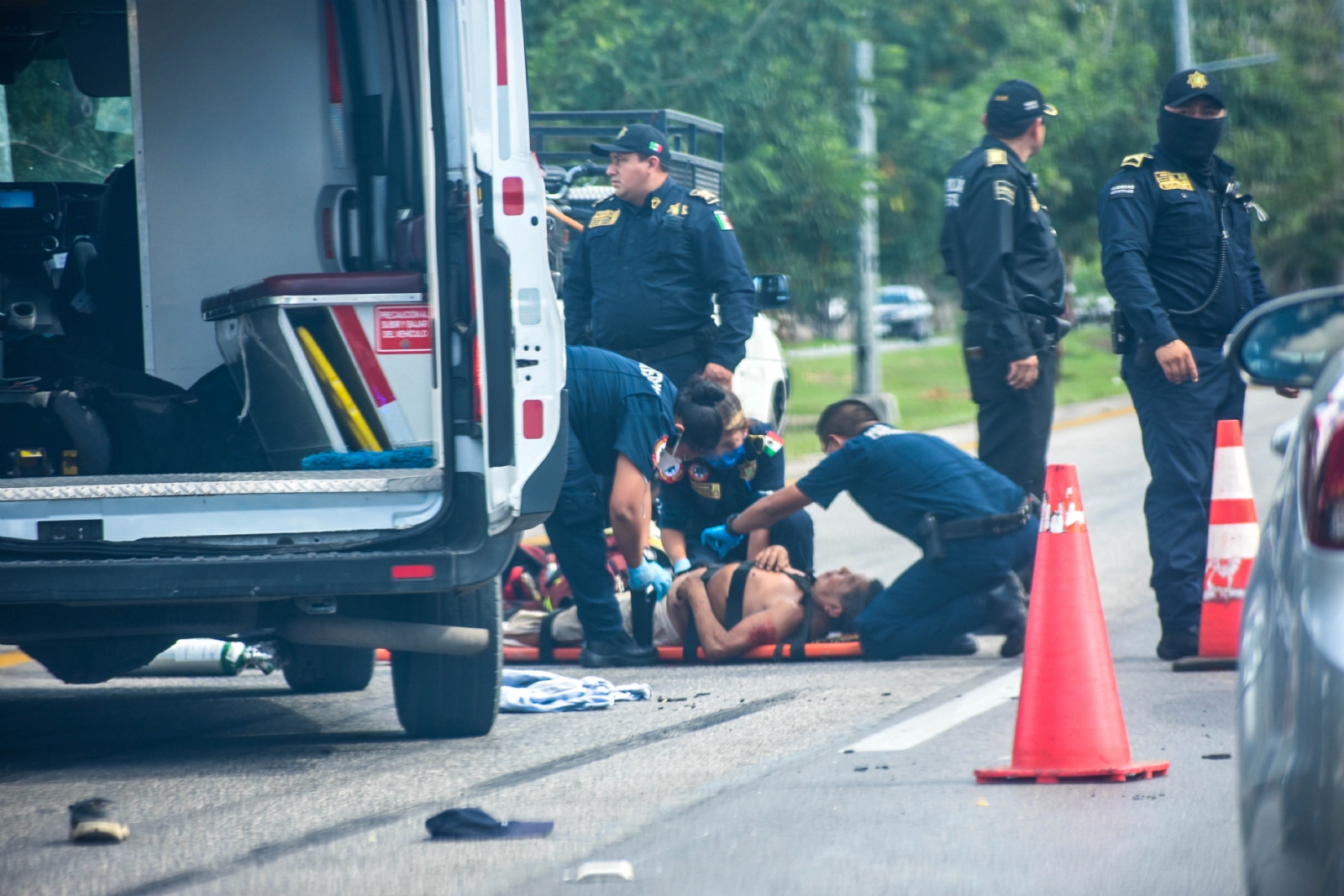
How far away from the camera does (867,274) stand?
66.9 feet

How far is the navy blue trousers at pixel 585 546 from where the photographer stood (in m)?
6.73

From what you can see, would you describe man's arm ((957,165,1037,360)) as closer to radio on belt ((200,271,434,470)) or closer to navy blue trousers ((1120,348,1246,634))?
navy blue trousers ((1120,348,1246,634))

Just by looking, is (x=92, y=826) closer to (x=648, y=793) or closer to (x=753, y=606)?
(x=648, y=793)

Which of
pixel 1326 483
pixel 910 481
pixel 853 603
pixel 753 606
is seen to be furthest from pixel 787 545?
pixel 1326 483

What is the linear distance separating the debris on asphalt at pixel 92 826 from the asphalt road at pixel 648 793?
0.04m

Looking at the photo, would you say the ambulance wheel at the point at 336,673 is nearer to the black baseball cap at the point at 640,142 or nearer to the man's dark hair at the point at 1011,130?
the black baseball cap at the point at 640,142

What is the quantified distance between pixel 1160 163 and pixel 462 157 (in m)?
2.95

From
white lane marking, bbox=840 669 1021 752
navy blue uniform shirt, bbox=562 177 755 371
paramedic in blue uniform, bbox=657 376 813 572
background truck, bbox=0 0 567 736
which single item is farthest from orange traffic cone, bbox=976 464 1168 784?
navy blue uniform shirt, bbox=562 177 755 371

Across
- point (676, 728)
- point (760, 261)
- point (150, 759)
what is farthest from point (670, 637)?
point (760, 261)

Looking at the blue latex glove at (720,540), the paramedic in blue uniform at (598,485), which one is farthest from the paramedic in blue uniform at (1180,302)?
the paramedic in blue uniform at (598,485)

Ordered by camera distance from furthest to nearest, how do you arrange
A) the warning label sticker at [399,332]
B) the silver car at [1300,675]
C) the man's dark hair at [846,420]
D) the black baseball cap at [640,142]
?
1. the black baseball cap at [640,142]
2. the man's dark hair at [846,420]
3. the warning label sticker at [399,332]
4. the silver car at [1300,675]

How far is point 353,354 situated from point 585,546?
141 centimetres

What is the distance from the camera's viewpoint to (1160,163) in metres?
6.68

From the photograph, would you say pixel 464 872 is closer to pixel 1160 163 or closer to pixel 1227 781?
pixel 1227 781
